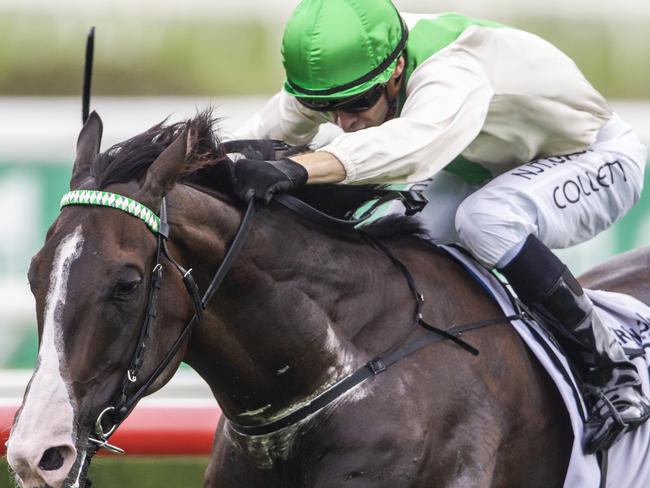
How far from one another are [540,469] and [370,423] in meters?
0.57

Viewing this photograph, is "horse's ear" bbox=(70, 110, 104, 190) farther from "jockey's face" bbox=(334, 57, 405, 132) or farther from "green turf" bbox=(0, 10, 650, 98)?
"green turf" bbox=(0, 10, 650, 98)

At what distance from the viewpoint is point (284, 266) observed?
3.04 m

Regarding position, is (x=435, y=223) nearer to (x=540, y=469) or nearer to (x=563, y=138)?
(x=563, y=138)

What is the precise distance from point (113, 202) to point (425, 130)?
0.83m

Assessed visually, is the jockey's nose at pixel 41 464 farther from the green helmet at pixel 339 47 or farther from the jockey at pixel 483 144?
the green helmet at pixel 339 47

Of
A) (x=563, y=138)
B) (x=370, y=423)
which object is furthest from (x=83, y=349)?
(x=563, y=138)

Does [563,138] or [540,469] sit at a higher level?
[563,138]

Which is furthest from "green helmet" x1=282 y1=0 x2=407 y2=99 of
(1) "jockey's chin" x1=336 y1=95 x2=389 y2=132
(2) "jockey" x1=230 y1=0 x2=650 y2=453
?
(1) "jockey's chin" x1=336 y1=95 x2=389 y2=132

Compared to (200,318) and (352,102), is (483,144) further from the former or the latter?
(200,318)

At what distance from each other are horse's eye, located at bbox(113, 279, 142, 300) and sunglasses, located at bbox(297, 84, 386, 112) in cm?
86

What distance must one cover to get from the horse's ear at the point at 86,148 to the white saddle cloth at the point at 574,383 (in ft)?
3.34

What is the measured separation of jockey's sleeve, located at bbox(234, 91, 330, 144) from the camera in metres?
3.84

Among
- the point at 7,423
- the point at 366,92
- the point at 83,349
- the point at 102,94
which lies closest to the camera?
the point at 83,349

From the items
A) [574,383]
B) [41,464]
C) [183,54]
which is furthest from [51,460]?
[183,54]
